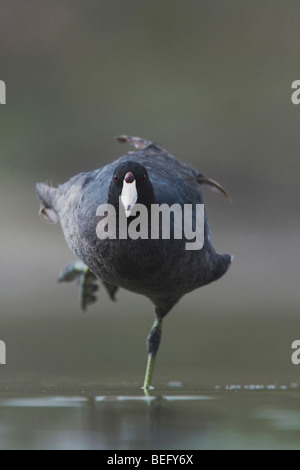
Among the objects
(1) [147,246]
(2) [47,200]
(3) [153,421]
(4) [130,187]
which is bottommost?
(3) [153,421]

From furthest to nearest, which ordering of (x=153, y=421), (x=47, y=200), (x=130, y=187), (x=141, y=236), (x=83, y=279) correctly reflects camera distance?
(x=83, y=279), (x=47, y=200), (x=141, y=236), (x=130, y=187), (x=153, y=421)

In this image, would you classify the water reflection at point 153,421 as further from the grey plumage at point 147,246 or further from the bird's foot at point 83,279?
the bird's foot at point 83,279

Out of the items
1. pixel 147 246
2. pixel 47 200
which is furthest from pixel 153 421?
pixel 47 200

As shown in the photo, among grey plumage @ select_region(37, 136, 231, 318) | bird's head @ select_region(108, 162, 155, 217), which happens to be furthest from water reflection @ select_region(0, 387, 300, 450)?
bird's head @ select_region(108, 162, 155, 217)

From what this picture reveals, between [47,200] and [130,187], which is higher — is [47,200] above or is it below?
above

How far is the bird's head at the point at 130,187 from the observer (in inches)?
152

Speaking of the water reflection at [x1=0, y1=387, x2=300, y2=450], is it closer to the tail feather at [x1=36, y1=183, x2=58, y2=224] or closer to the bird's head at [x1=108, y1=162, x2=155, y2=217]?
the bird's head at [x1=108, y1=162, x2=155, y2=217]

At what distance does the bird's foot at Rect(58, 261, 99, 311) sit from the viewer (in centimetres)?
589

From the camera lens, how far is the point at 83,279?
590 centimetres

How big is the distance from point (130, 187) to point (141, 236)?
0.90 feet

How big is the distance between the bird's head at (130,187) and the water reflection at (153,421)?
83cm

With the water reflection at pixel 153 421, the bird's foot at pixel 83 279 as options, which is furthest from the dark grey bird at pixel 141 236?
the bird's foot at pixel 83 279

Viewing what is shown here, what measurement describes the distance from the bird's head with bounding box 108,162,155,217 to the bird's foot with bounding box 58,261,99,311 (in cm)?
Result: 188

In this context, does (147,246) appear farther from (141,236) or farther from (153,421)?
(153,421)
